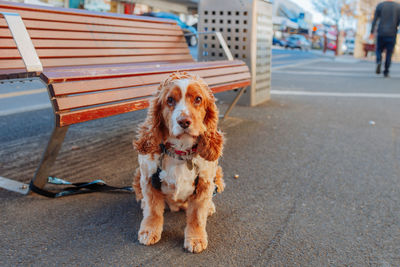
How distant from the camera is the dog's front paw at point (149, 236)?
7.77ft

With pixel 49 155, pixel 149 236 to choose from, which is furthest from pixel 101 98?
pixel 149 236

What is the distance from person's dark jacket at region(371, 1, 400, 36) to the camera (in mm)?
11836

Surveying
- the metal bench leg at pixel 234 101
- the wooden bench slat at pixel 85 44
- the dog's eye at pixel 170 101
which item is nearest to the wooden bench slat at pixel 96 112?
the dog's eye at pixel 170 101

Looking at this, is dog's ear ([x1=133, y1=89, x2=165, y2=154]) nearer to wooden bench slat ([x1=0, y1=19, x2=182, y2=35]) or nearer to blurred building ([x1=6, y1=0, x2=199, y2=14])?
wooden bench slat ([x1=0, y1=19, x2=182, y2=35])

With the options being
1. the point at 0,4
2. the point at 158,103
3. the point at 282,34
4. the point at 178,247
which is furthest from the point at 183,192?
the point at 282,34

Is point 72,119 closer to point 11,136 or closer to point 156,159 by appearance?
point 156,159

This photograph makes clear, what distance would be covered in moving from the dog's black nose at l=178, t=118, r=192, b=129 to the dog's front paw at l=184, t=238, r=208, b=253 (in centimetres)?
69

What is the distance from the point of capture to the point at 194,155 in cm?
235

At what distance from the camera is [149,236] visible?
237cm

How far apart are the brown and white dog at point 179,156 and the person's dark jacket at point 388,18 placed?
1111 cm

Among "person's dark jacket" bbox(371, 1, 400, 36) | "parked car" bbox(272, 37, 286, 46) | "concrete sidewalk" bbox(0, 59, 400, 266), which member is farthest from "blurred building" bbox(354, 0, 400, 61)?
"concrete sidewalk" bbox(0, 59, 400, 266)

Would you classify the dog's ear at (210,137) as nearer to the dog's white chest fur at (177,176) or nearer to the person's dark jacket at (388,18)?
the dog's white chest fur at (177,176)

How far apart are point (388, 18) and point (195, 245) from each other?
464 inches

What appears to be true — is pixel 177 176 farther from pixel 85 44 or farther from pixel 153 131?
pixel 85 44
